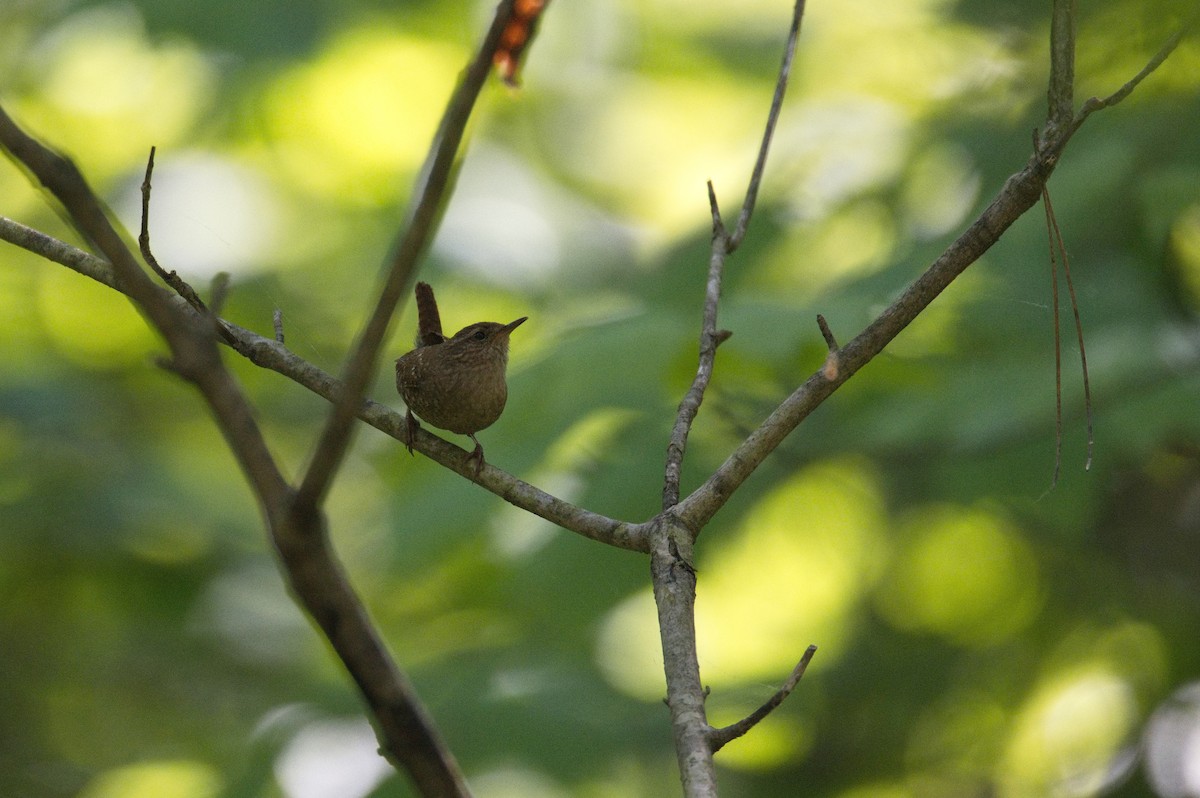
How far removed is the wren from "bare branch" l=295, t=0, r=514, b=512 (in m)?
2.65

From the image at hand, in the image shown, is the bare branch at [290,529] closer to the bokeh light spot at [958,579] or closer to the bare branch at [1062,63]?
the bare branch at [1062,63]

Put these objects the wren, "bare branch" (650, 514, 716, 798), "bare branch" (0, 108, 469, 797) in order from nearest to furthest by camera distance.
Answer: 1. "bare branch" (0, 108, 469, 797)
2. "bare branch" (650, 514, 716, 798)
3. the wren

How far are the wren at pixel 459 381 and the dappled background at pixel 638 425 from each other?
11.0 inches

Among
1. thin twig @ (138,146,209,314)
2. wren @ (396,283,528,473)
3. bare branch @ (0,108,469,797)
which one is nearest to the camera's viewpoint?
bare branch @ (0,108,469,797)

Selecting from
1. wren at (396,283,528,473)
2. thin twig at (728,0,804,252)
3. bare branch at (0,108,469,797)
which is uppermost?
wren at (396,283,528,473)

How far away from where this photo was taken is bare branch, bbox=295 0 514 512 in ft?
4.65

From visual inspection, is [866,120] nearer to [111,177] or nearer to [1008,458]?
[1008,458]

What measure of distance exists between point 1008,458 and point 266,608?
17.4 ft

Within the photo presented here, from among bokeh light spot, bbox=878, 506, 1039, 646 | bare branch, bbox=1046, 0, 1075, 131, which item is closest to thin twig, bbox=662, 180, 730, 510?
bare branch, bbox=1046, 0, 1075, 131

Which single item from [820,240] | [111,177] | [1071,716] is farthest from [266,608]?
[1071,716]

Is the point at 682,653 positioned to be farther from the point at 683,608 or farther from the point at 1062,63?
the point at 1062,63

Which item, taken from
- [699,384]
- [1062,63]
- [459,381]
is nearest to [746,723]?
[699,384]

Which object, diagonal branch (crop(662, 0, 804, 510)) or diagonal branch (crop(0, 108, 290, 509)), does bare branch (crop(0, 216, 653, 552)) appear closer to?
diagonal branch (crop(662, 0, 804, 510))

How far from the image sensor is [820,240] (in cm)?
A: 550
